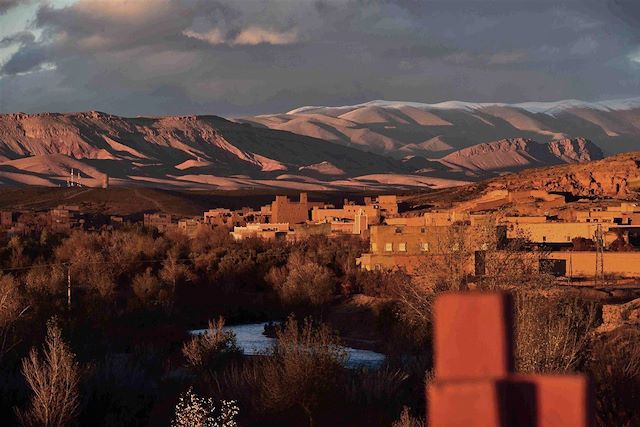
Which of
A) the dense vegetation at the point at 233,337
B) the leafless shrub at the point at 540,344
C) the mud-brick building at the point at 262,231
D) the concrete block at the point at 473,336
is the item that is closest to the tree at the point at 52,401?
the dense vegetation at the point at 233,337

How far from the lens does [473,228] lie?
42.2 metres

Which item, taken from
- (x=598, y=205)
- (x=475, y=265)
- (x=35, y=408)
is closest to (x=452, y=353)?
(x=35, y=408)

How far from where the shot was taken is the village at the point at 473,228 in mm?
38594

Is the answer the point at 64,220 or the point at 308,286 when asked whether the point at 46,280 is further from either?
the point at 64,220

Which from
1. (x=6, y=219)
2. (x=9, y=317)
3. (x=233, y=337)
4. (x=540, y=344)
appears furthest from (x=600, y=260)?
(x=6, y=219)

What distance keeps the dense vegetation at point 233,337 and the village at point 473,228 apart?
2.04m

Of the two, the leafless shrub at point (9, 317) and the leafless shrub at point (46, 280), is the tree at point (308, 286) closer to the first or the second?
the leafless shrub at point (46, 280)

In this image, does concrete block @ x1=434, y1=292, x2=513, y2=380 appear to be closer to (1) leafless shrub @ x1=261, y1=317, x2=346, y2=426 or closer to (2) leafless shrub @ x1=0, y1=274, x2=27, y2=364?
(1) leafless shrub @ x1=261, y1=317, x2=346, y2=426

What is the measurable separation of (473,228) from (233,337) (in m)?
13.0

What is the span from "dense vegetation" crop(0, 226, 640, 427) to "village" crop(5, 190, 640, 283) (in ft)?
6.70

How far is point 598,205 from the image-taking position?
64062 mm

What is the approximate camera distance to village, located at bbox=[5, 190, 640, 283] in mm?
38594

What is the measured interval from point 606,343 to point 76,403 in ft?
36.2

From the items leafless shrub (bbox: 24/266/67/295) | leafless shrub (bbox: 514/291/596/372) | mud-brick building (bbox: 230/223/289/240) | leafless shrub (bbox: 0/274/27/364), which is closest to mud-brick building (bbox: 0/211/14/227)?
mud-brick building (bbox: 230/223/289/240)
